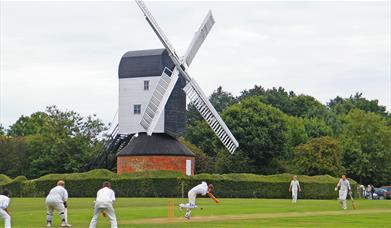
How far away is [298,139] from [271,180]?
3473 centimetres

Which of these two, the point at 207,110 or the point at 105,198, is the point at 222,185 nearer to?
the point at 207,110

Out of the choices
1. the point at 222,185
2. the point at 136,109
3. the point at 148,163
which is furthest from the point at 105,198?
the point at 136,109

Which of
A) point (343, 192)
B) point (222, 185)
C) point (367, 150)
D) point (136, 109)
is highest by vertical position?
point (136, 109)

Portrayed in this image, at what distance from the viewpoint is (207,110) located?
69750 mm

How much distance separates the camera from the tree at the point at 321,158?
78562 millimetres

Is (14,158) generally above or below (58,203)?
above

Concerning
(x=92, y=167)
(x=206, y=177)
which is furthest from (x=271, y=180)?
(x=92, y=167)

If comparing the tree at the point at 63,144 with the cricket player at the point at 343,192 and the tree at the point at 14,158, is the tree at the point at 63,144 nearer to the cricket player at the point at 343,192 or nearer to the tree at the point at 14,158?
the tree at the point at 14,158

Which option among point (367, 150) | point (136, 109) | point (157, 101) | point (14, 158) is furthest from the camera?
point (14, 158)

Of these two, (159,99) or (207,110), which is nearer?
(159,99)

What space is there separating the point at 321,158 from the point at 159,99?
68.4 feet

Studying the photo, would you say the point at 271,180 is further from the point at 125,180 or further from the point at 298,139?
the point at 298,139

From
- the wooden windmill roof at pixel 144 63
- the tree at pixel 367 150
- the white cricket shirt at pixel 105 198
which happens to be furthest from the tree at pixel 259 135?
the white cricket shirt at pixel 105 198

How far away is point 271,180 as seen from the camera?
64.0 metres
